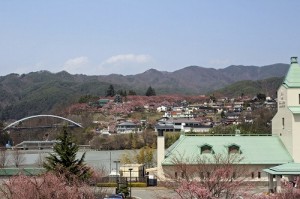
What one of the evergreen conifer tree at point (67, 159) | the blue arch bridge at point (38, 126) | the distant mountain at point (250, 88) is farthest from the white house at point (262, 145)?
the distant mountain at point (250, 88)

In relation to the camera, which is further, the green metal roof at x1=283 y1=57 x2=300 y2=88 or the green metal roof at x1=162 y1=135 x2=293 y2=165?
the green metal roof at x1=283 y1=57 x2=300 y2=88

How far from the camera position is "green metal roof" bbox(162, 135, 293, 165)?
28.9 metres

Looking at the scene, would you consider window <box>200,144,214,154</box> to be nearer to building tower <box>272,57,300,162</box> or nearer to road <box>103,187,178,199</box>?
road <box>103,187,178,199</box>

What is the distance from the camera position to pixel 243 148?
2980cm

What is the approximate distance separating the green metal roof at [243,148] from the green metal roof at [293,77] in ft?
11.5

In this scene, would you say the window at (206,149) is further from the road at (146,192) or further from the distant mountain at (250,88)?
the distant mountain at (250,88)

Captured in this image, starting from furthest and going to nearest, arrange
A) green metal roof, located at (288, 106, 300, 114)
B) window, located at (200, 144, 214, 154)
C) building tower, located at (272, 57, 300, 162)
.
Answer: window, located at (200, 144, 214, 154) → building tower, located at (272, 57, 300, 162) → green metal roof, located at (288, 106, 300, 114)

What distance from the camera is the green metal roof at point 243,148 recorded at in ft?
94.7

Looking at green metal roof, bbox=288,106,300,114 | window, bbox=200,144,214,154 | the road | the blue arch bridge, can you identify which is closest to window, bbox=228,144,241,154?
window, bbox=200,144,214,154

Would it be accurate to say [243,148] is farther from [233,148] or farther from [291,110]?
[291,110]

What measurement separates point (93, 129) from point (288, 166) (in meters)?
74.6

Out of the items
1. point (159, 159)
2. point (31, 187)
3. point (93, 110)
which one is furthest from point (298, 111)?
point (93, 110)

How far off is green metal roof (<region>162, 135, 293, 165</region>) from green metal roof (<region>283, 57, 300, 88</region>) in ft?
11.5

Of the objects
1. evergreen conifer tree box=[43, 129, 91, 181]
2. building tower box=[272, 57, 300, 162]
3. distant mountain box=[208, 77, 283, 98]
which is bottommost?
evergreen conifer tree box=[43, 129, 91, 181]
